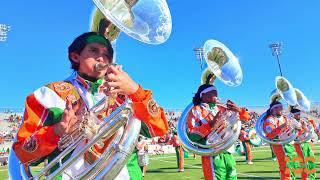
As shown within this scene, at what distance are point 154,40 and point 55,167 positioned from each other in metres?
1.19

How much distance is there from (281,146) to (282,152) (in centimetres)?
13

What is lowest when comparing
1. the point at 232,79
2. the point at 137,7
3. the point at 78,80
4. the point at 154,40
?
the point at 78,80

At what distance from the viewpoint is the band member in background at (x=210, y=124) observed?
6.26 meters

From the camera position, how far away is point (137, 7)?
11.0 ft

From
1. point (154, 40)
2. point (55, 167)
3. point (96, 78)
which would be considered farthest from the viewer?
point (154, 40)

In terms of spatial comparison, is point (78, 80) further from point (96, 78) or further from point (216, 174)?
point (216, 174)

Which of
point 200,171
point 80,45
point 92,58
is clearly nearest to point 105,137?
point 92,58

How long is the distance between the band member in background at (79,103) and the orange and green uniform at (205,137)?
3.40m

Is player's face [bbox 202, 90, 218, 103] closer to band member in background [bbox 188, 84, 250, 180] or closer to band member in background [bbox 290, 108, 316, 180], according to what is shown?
band member in background [bbox 188, 84, 250, 180]

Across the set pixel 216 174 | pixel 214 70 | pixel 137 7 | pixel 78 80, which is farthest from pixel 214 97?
pixel 78 80

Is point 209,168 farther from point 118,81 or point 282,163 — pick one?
point 118,81

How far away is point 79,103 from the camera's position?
2807 millimetres

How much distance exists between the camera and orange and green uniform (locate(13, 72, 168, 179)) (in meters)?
2.50

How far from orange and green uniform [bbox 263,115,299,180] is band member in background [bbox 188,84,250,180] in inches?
120
